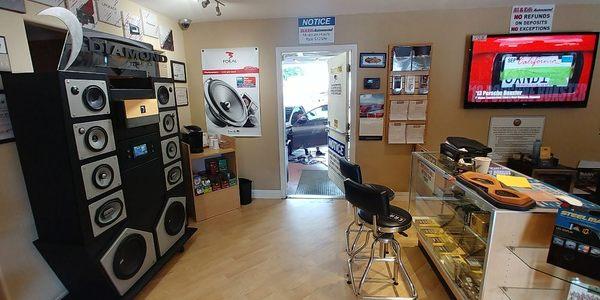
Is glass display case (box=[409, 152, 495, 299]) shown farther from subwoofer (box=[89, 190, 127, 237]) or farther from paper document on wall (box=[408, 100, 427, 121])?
subwoofer (box=[89, 190, 127, 237])

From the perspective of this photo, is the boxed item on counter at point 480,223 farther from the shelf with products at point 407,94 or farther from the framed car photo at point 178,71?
the framed car photo at point 178,71

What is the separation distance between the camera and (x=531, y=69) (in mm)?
2979

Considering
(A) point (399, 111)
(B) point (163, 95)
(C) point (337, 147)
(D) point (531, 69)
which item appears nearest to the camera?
(B) point (163, 95)

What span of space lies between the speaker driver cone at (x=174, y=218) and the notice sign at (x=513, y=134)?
3.52m

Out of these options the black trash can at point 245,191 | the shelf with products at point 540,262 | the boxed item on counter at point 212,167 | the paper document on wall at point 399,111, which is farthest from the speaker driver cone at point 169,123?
the shelf with products at point 540,262

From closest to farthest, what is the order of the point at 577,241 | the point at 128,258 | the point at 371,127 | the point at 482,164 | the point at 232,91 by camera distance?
the point at 577,241 < the point at 482,164 < the point at 128,258 < the point at 371,127 < the point at 232,91

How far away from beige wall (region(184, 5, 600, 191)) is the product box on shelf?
2.22 m

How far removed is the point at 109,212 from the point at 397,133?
2960 millimetres

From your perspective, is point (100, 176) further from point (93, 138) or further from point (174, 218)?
point (174, 218)

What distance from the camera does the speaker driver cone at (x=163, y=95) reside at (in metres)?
2.27

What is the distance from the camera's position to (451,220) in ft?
7.12

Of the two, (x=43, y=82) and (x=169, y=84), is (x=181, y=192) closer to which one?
(x=169, y=84)

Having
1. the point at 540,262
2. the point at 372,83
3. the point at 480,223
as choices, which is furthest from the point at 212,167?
the point at 540,262

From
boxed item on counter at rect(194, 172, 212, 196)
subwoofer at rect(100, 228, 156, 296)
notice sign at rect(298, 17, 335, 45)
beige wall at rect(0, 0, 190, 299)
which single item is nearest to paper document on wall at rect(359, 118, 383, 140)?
notice sign at rect(298, 17, 335, 45)
